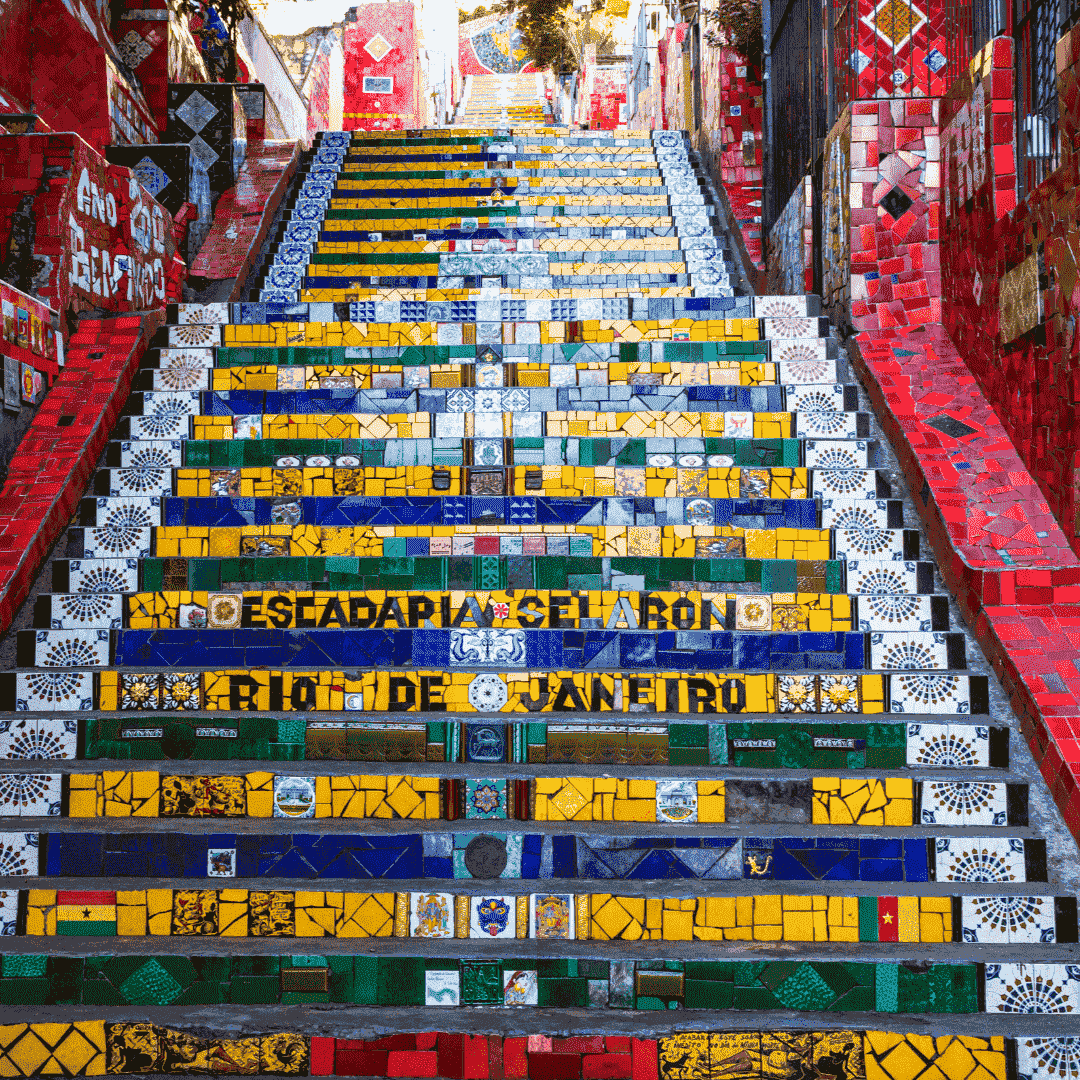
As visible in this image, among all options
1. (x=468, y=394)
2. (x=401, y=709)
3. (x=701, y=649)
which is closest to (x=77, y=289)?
(x=468, y=394)

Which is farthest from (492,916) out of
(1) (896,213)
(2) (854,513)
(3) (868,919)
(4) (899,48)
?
(4) (899,48)

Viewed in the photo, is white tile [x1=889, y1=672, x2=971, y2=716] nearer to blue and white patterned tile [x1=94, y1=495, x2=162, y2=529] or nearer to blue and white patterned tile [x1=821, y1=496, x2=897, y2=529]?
blue and white patterned tile [x1=821, y1=496, x2=897, y2=529]

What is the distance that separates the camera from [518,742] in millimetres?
2600

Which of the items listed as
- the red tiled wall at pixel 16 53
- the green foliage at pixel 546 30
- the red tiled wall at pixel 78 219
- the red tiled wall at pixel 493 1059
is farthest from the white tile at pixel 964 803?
the green foliage at pixel 546 30

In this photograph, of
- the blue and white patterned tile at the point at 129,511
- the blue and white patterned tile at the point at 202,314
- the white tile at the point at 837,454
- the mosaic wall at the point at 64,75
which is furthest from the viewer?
the mosaic wall at the point at 64,75

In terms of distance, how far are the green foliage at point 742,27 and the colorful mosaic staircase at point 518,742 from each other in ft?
14.9

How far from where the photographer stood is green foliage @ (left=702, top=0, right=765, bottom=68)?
7215 millimetres

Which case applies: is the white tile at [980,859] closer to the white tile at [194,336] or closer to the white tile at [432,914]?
the white tile at [432,914]

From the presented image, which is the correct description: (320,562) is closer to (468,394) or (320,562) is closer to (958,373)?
(468,394)

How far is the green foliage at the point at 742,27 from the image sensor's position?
7215 mm

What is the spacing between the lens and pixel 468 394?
373 centimetres

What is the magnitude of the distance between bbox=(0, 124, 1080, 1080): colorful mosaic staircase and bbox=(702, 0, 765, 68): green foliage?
14.9 ft

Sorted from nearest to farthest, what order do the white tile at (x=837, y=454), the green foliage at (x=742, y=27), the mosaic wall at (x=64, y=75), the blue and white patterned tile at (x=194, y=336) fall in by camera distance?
the white tile at (x=837, y=454), the blue and white patterned tile at (x=194, y=336), the mosaic wall at (x=64, y=75), the green foliage at (x=742, y=27)

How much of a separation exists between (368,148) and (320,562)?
5.75 m
